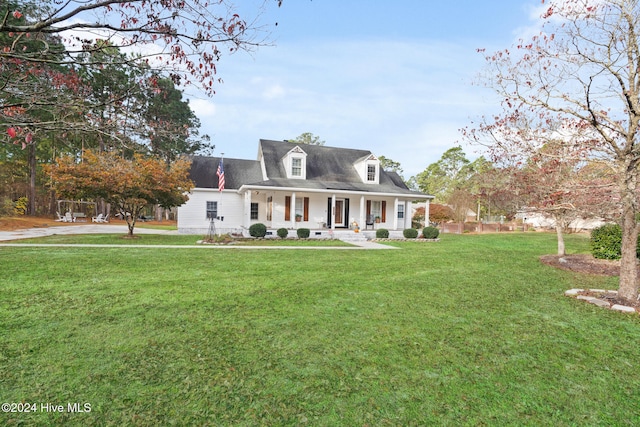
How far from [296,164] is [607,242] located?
16055 mm

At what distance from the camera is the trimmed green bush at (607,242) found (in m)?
10.5

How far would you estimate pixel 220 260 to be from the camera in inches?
398

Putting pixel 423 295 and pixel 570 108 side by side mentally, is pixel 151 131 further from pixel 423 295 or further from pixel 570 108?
pixel 570 108

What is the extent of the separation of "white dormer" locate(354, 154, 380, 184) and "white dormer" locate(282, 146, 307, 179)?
14.8ft

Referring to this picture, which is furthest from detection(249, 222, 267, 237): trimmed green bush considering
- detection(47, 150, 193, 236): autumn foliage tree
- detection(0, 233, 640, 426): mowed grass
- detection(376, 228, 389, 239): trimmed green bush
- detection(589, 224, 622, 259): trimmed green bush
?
detection(589, 224, 622, 259): trimmed green bush

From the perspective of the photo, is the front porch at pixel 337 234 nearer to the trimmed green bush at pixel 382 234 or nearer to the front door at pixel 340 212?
the trimmed green bush at pixel 382 234

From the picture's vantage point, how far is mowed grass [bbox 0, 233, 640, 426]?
266cm

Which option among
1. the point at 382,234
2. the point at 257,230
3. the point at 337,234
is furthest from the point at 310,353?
the point at 382,234

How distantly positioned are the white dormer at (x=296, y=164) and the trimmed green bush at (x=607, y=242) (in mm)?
15178

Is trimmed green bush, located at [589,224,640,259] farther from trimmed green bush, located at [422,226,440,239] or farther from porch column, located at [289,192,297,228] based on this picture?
porch column, located at [289,192,297,228]

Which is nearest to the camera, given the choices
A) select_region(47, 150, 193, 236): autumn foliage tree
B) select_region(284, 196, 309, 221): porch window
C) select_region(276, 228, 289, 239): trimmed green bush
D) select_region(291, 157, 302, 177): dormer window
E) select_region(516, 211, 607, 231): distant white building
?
select_region(516, 211, 607, 231): distant white building

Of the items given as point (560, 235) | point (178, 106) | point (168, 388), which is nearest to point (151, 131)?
point (168, 388)

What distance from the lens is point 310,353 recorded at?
364 centimetres

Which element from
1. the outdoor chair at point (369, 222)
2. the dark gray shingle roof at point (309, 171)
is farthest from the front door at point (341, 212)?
the outdoor chair at point (369, 222)
